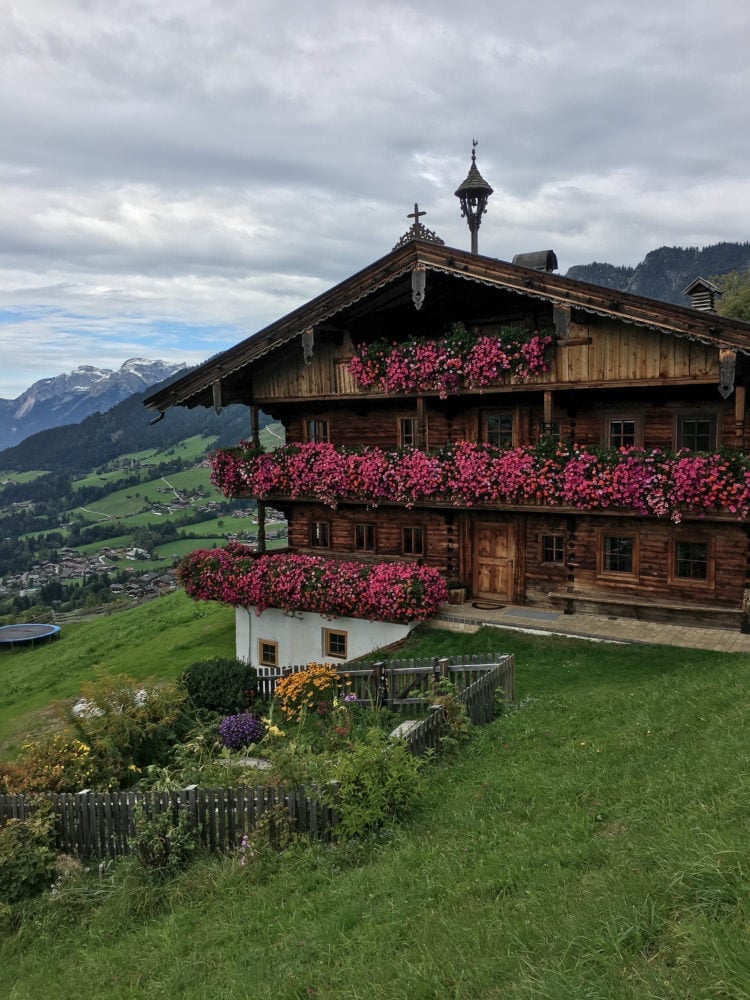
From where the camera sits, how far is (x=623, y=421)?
63.5ft

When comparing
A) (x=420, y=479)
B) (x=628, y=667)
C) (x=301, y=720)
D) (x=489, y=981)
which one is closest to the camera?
(x=489, y=981)

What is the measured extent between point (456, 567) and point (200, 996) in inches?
647

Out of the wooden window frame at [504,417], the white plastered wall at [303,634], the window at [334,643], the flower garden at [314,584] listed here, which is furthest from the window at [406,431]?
the window at [334,643]

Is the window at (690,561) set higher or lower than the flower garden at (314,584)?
higher

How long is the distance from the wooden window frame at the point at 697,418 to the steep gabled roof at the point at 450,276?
2.87 m

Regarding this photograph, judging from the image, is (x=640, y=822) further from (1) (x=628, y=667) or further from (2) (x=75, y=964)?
(1) (x=628, y=667)

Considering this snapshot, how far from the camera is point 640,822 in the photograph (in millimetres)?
6941

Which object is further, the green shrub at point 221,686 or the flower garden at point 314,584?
the flower garden at point 314,584

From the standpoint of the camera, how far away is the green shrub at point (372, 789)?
8.89 metres

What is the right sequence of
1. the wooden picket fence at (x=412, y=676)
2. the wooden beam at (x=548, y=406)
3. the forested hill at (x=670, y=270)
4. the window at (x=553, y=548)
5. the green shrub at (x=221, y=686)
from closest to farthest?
the wooden picket fence at (x=412, y=676)
the green shrub at (x=221, y=686)
the wooden beam at (x=548, y=406)
the window at (x=553, y=548)
the forested hill at (x=670, y=270)

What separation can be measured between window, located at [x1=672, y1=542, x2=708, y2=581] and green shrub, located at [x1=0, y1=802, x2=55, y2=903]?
631 inches

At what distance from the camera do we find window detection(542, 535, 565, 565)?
2072 cm

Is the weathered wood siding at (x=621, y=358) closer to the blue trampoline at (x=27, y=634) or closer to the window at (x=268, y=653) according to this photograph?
the window at (x=268, y=653)

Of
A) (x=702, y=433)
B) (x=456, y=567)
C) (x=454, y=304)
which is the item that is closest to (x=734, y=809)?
(x=702, y=433)
